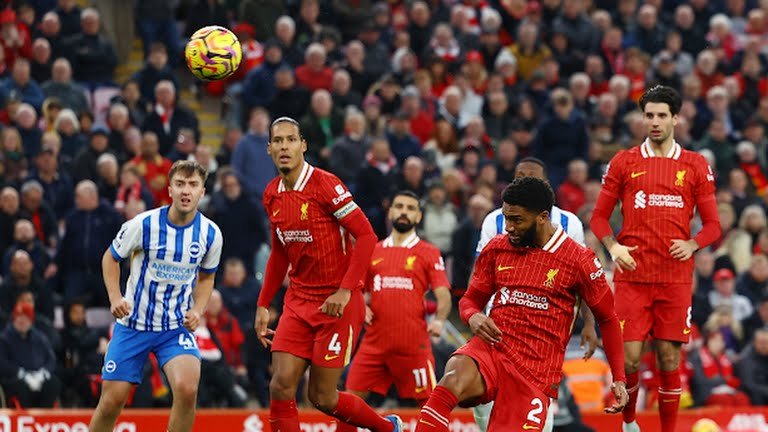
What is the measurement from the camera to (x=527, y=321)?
9.41 meters

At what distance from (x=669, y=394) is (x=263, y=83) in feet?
30.2

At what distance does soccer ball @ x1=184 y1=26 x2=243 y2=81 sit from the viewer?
11.8 m

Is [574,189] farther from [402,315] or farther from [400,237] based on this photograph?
[402,315]

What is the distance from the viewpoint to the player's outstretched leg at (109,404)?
10.7m

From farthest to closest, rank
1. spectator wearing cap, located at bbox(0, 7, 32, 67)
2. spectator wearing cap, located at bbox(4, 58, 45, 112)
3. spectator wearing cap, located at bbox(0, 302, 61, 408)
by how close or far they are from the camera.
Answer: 1. spectator wearing cap, located at bbox(0, 7, 32, 67)
2. spectator wearing cap, located at bbox(4, 58, 45, 112)
3. spectator wearing cap, located at bbox(0, 302, 61, 408)

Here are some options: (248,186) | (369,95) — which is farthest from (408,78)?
(248,186)

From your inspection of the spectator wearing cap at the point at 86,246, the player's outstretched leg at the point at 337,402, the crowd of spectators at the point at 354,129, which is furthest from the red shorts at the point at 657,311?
the spectator wearing cap at the point at 86,246

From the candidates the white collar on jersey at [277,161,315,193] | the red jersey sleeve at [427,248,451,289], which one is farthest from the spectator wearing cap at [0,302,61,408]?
the white collar on jersey at [277,161,315,193]

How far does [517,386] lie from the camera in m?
9.35

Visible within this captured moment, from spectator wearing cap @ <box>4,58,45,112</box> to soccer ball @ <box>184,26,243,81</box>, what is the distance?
696 cm

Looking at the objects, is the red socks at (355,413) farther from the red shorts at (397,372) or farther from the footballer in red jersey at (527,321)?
the footballer in red jersey at (527,321)

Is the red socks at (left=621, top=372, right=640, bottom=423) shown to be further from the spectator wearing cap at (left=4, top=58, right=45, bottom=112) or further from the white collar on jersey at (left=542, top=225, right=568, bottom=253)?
the spectator wearing cap at (left=4, top=58, right=45, bottom=112)

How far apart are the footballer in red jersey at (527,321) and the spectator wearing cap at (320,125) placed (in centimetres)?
931

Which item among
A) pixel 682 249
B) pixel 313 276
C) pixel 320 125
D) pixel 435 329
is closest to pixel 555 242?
pixel 682 249
